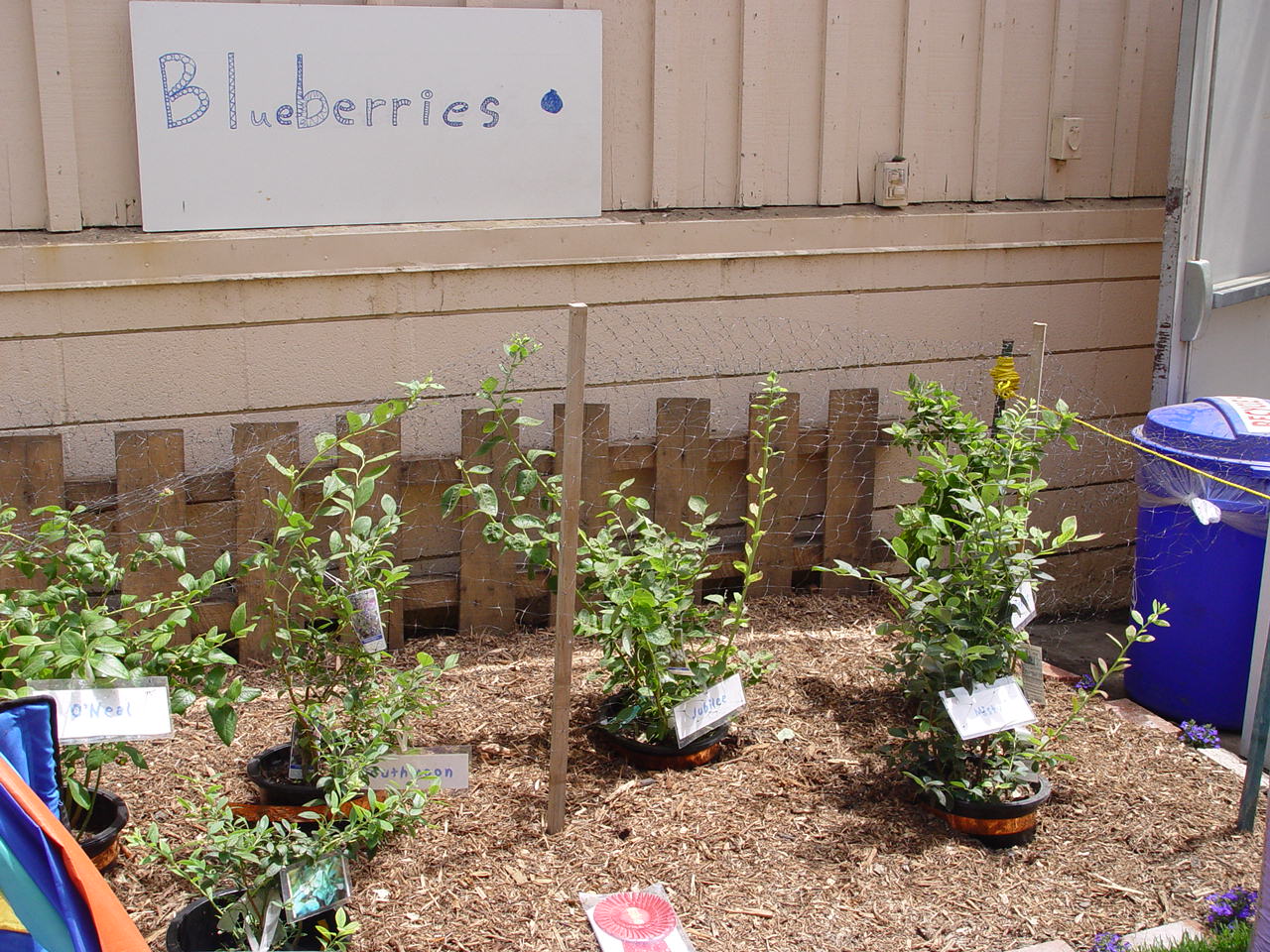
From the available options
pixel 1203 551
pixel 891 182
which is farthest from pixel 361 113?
pixel 1203 551

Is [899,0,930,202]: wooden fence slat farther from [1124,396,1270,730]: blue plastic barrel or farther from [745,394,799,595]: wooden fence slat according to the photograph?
[1124,396,1270,730]: blue plastic barrel

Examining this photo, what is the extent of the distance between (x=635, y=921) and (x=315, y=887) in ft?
2.60

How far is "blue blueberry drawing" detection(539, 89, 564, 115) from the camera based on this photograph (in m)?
4.69

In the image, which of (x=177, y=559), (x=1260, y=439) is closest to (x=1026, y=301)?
(x=1260, y=439)

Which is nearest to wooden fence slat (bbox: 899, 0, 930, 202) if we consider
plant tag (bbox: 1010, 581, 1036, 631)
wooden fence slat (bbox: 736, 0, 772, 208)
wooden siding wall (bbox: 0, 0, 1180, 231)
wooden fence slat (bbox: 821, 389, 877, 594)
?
wooden siding wall (bbox: 0, 0, 1180, 231)

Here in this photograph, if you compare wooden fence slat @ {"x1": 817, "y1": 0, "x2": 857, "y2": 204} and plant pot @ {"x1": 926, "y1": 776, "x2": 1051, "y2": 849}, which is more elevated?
wooden fence slat @ {"x1": 817, "y1": 0, "x2": 857, "y2": 204}

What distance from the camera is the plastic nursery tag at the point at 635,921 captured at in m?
3.01

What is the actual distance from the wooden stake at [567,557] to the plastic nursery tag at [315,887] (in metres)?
0.69

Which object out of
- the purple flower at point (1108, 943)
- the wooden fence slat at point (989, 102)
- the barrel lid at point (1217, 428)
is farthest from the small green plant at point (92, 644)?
the wooden fence slat at point (989, 102)

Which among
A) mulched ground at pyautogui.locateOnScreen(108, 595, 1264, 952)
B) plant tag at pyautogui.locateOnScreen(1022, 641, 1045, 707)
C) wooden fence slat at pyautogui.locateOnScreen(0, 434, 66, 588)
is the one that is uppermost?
wooden fence slat at pyautogui.locateOnScreen(0, 434, 66, 588)

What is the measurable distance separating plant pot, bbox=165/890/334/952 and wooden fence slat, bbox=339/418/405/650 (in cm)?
143

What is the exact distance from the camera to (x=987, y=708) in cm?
347

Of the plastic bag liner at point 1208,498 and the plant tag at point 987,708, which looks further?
the plastic bag liner at point 1208,498

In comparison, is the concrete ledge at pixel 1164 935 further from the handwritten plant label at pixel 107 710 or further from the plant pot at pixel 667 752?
the handwritten plant label at pixel 107 710
